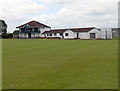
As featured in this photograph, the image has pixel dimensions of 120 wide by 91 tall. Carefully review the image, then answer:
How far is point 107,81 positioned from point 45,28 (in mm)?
76086

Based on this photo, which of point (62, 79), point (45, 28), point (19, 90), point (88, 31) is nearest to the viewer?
point (19, 90)

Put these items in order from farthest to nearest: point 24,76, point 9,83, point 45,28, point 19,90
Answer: point 45,28, point 24,76, point 9,83, point 19,90

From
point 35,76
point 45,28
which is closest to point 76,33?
point 45,28

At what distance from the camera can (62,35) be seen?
7412 cm

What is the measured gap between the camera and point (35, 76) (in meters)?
7.64

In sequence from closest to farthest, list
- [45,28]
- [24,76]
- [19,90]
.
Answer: [19,90], [24,76], [45,28]

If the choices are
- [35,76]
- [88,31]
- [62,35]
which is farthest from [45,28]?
[35,76]

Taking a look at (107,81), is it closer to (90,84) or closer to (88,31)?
(90,84)

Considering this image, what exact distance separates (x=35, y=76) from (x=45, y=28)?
247 ft

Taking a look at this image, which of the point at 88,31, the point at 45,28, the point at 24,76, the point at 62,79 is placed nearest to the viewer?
the point at 62,79

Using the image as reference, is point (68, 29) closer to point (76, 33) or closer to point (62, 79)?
point (76, 33)

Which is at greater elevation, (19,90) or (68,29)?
(68,29)

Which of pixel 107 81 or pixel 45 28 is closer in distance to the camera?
pixel 107 81

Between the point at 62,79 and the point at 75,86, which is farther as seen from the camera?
the point at 62,79
